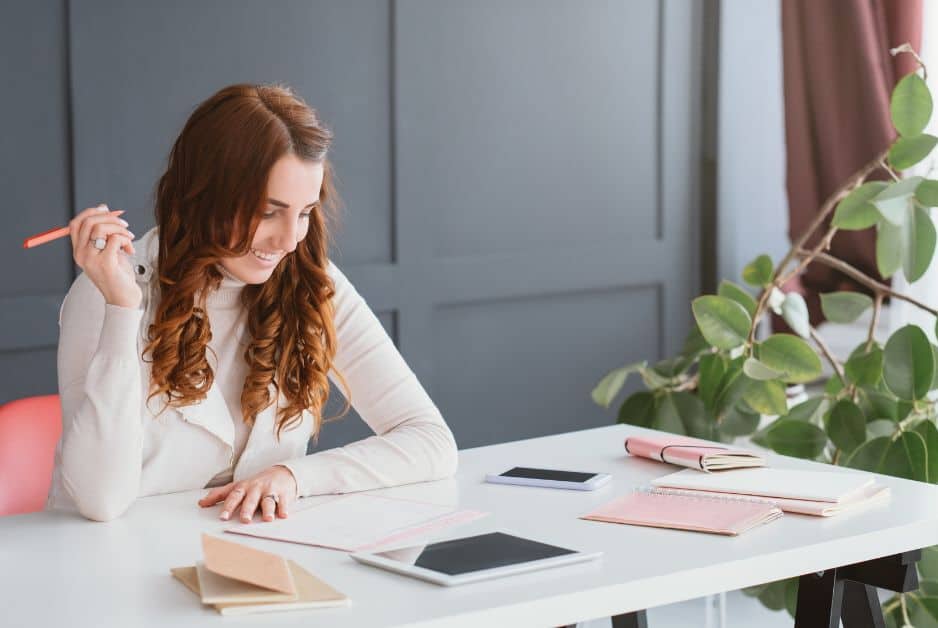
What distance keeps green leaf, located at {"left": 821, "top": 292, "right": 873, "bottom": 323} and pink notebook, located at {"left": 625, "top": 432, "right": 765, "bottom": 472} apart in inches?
35.7

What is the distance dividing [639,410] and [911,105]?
88 cm

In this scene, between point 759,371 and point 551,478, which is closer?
point 551,478

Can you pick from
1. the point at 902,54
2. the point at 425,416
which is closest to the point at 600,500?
the point at 425,416

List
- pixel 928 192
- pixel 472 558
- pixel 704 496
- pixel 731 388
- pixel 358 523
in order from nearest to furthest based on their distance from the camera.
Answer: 1. pixel 472 558
2. pixel 358 523
3. pixel 704 496
4. pixel 928 192
5. pixel 731 388

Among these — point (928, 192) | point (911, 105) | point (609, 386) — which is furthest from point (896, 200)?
point (609, 386)

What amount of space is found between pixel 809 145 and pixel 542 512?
7.73 feet

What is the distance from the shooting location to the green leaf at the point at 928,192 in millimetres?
2553

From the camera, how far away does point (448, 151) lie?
11.4 feet

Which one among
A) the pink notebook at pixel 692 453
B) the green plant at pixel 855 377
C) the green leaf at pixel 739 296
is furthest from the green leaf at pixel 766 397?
the pink notebook at pixel 692 453

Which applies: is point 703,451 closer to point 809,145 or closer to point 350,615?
point 350,615

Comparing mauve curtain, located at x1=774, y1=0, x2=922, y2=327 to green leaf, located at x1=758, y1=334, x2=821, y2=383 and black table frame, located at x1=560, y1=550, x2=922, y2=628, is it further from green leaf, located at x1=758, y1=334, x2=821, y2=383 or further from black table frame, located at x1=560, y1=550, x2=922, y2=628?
black table frame, located at x1=560, y1=550, x2=922, y2=628

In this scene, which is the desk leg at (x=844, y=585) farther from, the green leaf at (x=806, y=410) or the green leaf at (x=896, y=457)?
the green leaf at (x=806, y=410)

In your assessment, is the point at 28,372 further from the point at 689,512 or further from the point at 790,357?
the point at 689,512

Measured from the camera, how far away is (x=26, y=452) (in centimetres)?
212
